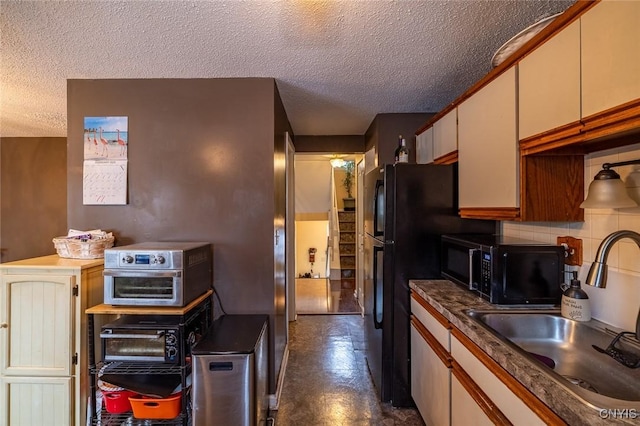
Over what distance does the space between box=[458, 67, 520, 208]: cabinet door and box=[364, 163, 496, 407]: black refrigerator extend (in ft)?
0.53

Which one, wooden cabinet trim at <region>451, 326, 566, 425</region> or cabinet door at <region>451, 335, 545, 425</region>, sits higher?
wooden cabinet trim at <region>451, 326, 566, 425</region>

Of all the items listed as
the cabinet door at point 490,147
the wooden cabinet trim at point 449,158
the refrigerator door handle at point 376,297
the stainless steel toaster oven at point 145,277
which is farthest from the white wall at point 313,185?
the stainless steel toaster oven at point 145,277

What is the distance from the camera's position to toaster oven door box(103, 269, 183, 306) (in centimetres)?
167

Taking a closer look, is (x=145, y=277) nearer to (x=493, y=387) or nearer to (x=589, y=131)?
(x=493, y=387)

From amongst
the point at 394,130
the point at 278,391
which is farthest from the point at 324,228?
the point at 278,391

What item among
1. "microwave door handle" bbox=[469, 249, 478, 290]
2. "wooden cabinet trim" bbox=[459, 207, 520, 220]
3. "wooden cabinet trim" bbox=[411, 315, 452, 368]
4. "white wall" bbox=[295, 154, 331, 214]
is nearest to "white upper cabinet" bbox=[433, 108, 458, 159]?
"wooden cabinet trim" bbox=[459, 207, 520, 220]

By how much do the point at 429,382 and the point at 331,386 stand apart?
3.17 feet

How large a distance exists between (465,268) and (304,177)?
4181 mm

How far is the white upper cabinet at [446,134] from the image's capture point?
212cm

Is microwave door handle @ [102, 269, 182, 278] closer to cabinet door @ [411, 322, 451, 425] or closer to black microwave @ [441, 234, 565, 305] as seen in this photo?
cabinet door @ [411, 322, 451, 425]

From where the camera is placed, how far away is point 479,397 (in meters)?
1.21

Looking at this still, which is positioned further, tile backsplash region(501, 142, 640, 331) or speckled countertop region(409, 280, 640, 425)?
tile backsplash region(501, 142, 640, 331)

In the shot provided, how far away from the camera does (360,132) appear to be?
3.85 m

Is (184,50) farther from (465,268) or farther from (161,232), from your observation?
(465,268)
